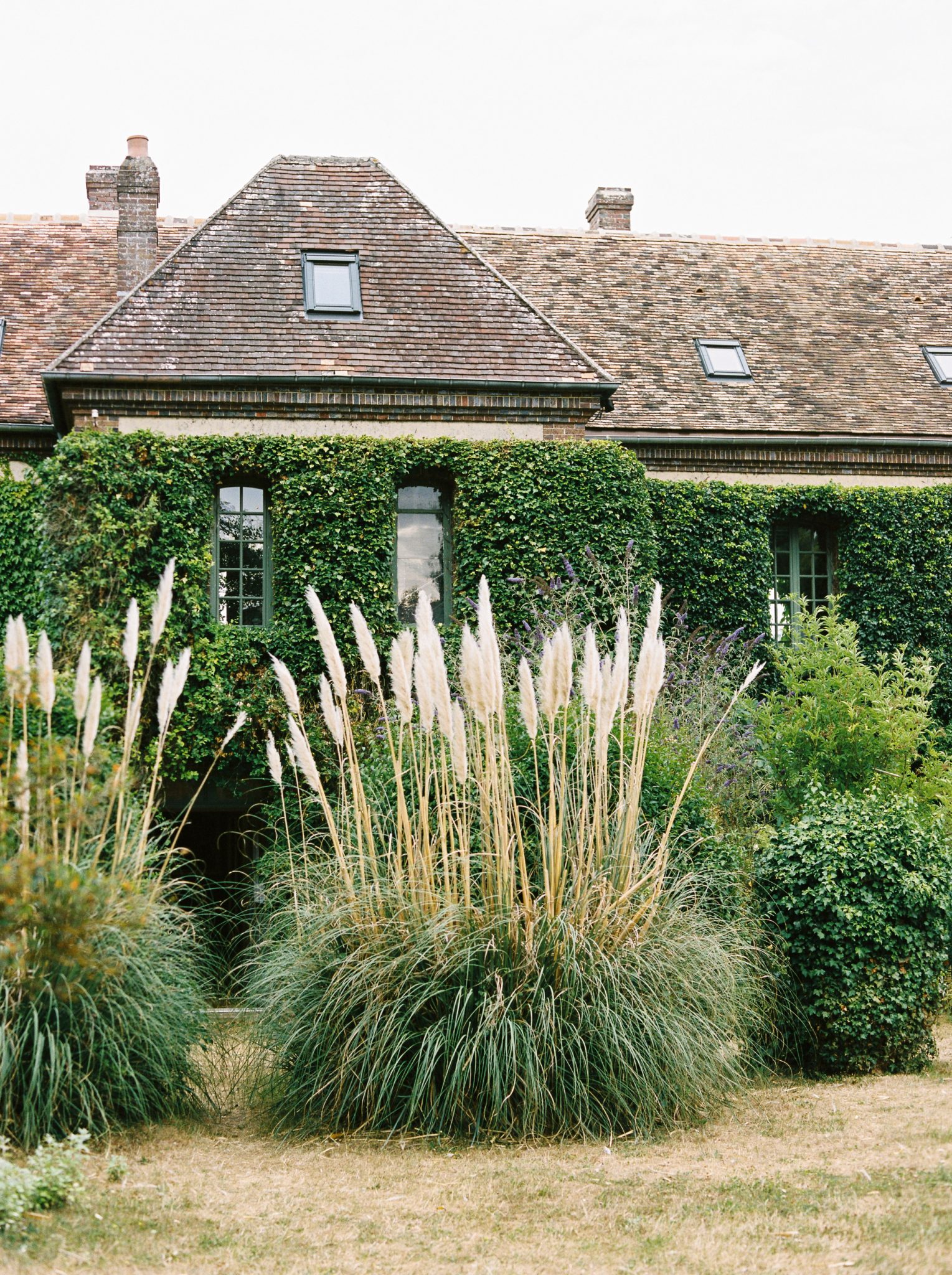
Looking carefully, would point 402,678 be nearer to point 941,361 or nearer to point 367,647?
point 367,647

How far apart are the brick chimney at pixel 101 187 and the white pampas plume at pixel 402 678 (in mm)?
16286

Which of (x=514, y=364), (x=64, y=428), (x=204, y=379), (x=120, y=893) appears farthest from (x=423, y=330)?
(x=120, y=893)

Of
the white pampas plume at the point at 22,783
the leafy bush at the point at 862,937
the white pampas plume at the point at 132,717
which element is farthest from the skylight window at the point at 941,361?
the white pampas plume at the point at 22,783

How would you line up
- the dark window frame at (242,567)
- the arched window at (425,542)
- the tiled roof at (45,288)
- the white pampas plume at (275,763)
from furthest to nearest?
the tiled roof at (45,288) < the arched window at (425,542) < the dark window frame at (242,567) < the white pampas plume at (275,763)

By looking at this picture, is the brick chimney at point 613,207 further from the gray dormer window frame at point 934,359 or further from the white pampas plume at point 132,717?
the white pampas plume at point 132,717

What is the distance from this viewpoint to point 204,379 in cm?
1364

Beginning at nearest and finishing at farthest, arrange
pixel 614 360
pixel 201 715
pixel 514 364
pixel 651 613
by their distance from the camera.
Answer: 1. pixel 651 613
2. pixel 201 715
3. pixel 514 364
4. pixel 614 360

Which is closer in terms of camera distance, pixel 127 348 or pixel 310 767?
pixel 310 767

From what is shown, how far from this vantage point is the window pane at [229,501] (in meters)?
14.1

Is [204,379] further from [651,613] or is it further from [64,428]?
[651,613]

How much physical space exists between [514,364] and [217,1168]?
33.9 feet

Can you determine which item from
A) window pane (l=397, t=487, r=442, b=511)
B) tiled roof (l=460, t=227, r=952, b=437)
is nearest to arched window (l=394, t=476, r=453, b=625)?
window pane (l=397, t=487, r=442, b=511)

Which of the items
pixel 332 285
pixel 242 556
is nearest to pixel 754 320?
pixel 332 285

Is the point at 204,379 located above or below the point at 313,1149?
above
